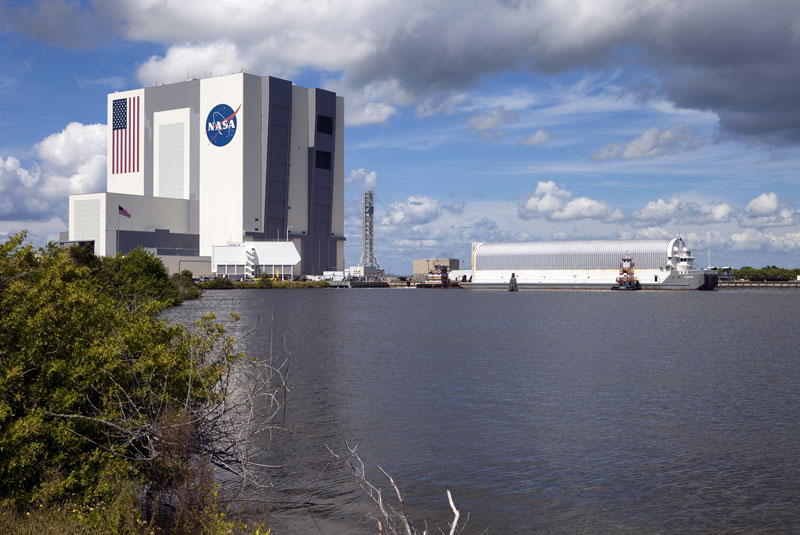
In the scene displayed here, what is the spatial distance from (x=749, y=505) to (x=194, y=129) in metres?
187

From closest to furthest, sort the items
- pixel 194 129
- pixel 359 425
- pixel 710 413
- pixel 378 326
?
pixel 359 425, pixel 710 413, pixel 378 326, pixel 194 129

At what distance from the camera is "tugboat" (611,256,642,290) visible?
187 meters

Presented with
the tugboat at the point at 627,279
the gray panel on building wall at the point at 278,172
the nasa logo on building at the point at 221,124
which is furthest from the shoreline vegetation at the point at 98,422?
the tugboat at the point at 627,279

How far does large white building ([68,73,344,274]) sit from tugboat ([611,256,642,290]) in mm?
79238

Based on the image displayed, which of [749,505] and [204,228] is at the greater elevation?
[204,228]

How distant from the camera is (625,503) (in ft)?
59.2

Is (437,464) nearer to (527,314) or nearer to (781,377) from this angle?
(781,377)

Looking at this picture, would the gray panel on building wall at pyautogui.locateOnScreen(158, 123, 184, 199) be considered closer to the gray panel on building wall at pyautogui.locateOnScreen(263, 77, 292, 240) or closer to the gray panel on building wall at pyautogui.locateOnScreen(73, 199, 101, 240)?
the gray panel on building wall at pyautogui.locateOnScreen(73, 199, 101, 240)

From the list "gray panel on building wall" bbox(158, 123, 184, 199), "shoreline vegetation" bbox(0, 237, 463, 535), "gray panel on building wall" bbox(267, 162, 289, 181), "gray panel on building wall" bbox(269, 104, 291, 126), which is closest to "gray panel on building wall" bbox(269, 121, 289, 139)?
"gray panel on building wall" bbox(269, 104, 291, 126)

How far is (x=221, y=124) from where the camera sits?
18538 centimetres

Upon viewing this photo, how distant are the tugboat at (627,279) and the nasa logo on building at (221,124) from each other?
327 ft

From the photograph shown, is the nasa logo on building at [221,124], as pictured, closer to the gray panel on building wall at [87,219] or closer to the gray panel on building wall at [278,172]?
the gray panel on building wall at [278,172]

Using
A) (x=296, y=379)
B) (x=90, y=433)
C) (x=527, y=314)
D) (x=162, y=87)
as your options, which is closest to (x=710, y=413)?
(x=296, y=379)

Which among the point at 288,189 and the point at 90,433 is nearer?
the point at 90,433
